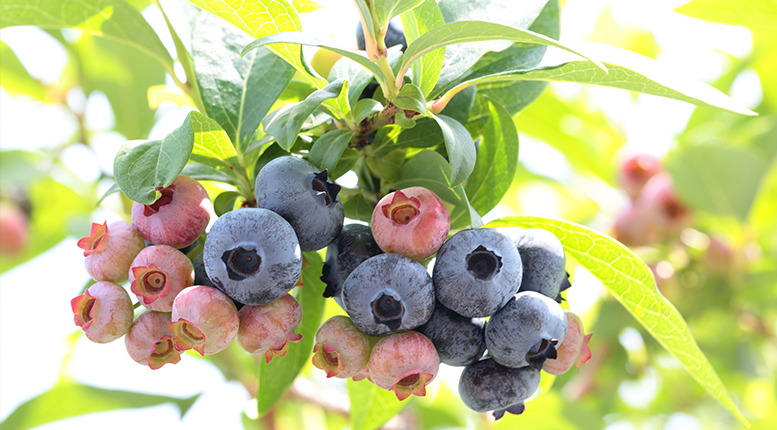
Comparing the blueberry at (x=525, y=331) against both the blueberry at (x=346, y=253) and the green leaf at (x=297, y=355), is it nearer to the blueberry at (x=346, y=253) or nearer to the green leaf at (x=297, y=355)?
the blueberry at (x=346, y=253)

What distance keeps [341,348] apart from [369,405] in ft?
1.42

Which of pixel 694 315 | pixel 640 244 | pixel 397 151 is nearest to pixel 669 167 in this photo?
pixel 640 244

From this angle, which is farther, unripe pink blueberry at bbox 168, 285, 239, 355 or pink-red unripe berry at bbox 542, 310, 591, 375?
pink-red unripe berry at bbox 542, 310, 591, 375

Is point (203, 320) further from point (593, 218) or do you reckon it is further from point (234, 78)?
point (593, 218)

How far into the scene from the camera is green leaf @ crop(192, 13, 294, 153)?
0.82 metres

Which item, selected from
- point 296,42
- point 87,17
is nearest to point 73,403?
point 87,17

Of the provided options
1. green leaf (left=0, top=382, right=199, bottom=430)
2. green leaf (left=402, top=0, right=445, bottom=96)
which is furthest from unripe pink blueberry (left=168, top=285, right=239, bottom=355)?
green leaf (left=0, top=382, right=199, bottom=430)

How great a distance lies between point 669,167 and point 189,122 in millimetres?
1541

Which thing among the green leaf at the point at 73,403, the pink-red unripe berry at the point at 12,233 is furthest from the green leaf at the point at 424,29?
the pink-red unripe berry at the point at 12,233

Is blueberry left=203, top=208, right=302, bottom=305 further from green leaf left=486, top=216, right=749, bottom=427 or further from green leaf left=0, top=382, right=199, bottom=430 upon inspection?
green leaf left=0, top=382, right=199, bottom=430

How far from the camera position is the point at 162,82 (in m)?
1.94

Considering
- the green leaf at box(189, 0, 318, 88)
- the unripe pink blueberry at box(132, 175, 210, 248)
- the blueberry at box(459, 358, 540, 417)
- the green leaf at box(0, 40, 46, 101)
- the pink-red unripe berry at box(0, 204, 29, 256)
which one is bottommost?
the pink-red unripe berry at box(0, 204, 29, 256)

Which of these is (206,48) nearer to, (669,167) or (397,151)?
(397,151)

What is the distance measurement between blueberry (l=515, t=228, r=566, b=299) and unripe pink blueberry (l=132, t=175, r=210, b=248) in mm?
422
